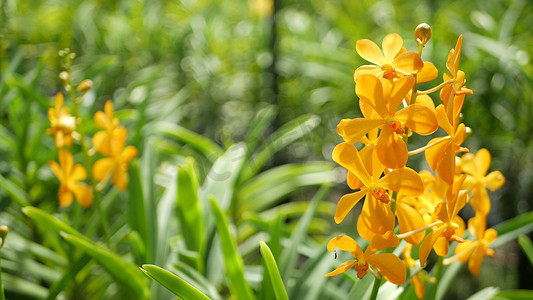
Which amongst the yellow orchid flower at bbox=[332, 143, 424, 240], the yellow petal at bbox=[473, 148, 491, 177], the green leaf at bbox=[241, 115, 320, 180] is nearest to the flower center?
the yellow orchid flower at bbox=[332, 143, 424, 240]

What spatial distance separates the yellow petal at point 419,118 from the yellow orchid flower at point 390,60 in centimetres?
3

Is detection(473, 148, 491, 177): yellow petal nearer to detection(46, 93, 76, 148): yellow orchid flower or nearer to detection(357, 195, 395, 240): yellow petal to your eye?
detection(357, 195, 395, 240): yellow petal

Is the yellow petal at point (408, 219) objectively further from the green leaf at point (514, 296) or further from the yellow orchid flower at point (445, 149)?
the green leaf at point (514, 296)

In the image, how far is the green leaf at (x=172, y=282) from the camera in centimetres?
42

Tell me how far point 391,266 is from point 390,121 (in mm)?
113

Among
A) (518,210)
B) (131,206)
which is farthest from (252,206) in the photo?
(518,210)

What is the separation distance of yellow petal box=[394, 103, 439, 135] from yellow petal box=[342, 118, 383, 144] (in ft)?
0.07

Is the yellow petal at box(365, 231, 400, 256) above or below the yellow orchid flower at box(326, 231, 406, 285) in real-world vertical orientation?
above

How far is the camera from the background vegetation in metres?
0.82

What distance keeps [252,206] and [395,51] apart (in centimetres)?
78

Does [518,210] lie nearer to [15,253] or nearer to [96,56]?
[15,253]

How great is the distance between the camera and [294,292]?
704 millimetres

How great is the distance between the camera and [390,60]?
0.41 meters

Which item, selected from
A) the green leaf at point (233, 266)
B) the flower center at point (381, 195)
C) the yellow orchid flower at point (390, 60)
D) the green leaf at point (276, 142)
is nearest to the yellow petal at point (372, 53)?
the yellow orchid flower at point (390, 60)
